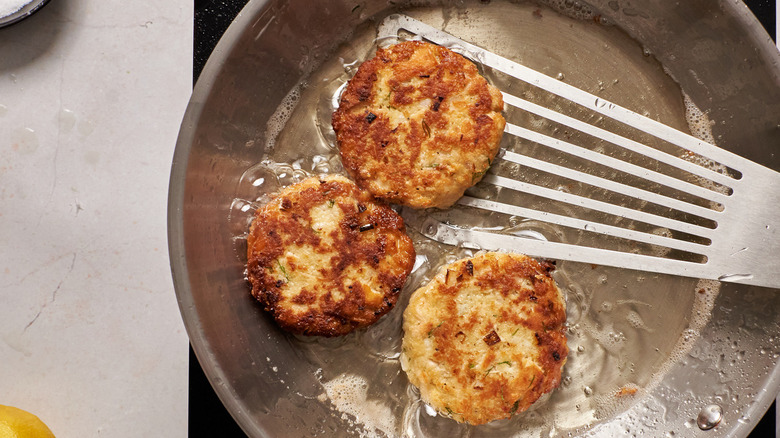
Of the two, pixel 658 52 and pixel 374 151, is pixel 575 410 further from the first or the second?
pixel 658 52

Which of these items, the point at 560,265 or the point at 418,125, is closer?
the point at 418,125

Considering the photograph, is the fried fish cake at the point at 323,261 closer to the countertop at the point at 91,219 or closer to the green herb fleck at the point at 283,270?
the green herb fleck at the point at 283,270

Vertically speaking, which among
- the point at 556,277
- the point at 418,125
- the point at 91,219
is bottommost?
the point at 91,219

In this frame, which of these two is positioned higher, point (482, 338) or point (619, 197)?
point (619, 197)

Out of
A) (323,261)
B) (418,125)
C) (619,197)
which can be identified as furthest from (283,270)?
(619,197)

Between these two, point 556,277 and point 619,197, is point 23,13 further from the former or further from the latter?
point 619,197

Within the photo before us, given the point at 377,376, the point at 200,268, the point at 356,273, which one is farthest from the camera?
the point at 377,376

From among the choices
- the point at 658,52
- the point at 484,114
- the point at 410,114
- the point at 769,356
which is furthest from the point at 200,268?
the point at 769,356

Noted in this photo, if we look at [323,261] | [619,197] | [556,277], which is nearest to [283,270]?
[323,261]
